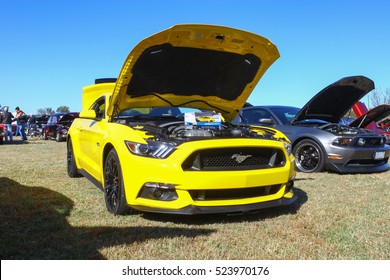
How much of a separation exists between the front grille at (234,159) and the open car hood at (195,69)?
142 cm

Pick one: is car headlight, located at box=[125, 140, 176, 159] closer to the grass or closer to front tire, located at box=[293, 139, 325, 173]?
the grass

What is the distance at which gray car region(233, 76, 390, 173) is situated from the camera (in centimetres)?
645

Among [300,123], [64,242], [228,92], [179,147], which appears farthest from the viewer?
[300,123]

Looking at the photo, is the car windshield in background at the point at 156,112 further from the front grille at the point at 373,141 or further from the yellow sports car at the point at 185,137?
the front grille at the point at 373,141

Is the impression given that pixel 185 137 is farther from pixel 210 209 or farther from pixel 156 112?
pixel 156 112

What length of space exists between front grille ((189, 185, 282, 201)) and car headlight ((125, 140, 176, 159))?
0.43m

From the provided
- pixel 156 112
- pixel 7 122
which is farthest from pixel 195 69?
pixel 7 122

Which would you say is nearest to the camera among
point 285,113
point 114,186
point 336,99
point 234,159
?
point 234,159

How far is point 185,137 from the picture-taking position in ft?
12.4

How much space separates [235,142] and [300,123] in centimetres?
403

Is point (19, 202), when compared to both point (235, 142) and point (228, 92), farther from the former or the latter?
point (228, 92)

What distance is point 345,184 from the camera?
565cm

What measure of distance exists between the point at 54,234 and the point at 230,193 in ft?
5.39

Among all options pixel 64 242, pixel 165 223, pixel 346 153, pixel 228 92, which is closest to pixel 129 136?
pixel 165 223
